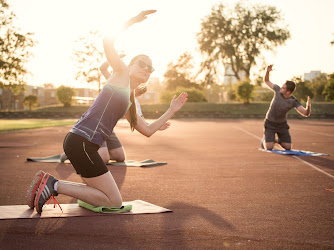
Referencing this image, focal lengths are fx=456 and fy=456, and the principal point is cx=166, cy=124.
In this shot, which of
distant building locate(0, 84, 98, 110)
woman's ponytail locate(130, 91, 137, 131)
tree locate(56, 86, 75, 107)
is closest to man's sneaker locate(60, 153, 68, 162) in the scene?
woman's ponytail locate(130, 91, 137, 131)

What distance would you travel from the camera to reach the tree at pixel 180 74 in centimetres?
9738

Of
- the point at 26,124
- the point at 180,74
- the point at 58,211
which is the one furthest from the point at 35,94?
the point at 58,211

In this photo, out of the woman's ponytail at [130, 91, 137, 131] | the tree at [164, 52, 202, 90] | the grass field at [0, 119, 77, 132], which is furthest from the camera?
the tree at [164, 52, 202, 90]

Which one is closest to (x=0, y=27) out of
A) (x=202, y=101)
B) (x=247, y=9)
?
(x=202, y=101)

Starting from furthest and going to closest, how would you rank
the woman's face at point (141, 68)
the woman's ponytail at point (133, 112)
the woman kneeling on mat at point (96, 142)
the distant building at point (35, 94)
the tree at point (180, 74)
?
the distant building at point (35, 94) < the tree at point (180, 74) < the woman's ponytail at point (133, 112) < the woman's face at point (141, 68) < the woman kneeling on mat at point (96, 142)

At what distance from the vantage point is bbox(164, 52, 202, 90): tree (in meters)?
97.4

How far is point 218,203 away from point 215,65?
61.5m

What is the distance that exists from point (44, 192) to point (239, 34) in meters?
62.3

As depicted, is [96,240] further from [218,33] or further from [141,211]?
[218,33]

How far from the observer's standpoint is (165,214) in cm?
495

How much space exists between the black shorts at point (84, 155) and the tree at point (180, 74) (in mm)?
92129

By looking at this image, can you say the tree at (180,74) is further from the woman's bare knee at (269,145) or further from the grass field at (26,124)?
the woman's bare knee at (269,145)

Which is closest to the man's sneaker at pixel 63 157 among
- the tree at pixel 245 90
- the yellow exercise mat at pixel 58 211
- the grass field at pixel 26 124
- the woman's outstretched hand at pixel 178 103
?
the yellow exercise mat at pixel 58 211

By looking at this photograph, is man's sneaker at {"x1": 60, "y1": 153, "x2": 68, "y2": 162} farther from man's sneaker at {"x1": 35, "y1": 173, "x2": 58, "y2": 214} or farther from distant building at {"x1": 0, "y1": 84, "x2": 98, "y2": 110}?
distant building at {"x1": 0, "y1": 84, "x2": 98, "y2": 110}
